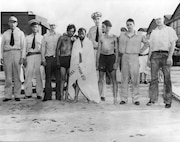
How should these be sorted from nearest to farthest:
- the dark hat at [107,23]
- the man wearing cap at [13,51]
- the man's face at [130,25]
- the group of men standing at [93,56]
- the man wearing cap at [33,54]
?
the group of men standing at [93,56] → the man's face at [130,25] → the dark hat at [107,23] → the man wearing cap at [13,51] → the man wearing cap at [33,54]

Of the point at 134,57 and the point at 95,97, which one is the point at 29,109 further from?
the point at 134,57

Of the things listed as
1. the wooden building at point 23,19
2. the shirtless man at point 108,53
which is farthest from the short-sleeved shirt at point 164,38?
the wooden building at point 23,19

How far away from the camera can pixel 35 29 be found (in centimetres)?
843

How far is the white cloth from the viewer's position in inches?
302

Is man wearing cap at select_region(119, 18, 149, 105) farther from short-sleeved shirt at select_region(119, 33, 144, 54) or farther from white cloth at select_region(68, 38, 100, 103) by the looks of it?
white cloth at select_region(68, 38, 100, 103)

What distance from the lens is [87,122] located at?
557cm

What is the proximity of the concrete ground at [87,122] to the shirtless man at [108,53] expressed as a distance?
2.47ft

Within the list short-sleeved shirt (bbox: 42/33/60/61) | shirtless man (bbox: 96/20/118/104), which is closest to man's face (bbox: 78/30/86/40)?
shirtless man (bbox: 96/20/118/104)

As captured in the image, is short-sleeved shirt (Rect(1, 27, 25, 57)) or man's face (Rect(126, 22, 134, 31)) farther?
short-sleeved shirt (Rect(1, 27, 25, 57))

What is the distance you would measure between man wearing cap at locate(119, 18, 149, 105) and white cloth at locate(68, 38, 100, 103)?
67 centimetres

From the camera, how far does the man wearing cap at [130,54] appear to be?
24.2ft

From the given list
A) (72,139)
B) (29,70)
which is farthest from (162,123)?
(29,70)

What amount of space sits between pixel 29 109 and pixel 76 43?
6.12ft

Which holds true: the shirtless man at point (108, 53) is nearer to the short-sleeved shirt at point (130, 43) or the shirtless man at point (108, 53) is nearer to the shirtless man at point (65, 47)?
the short-sleeved shirt at point (130, 43)
